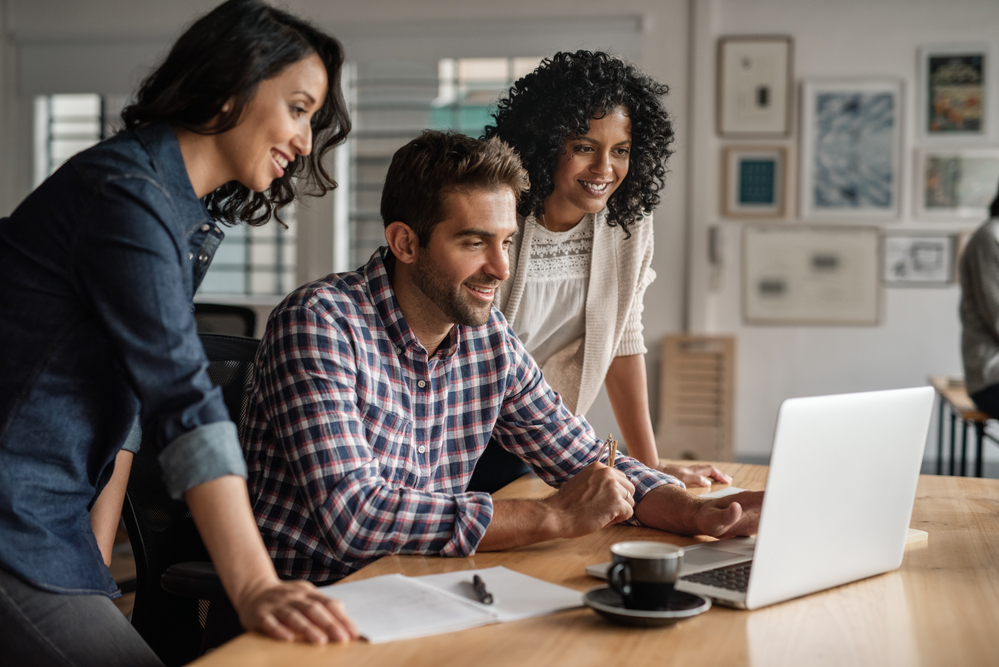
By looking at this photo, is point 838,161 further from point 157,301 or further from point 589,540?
point 157,301

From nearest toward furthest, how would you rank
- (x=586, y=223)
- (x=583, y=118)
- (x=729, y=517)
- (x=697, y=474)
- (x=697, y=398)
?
(x=729, y=517) < (x=697, y=474) < (x=583, y=118) < (x=586, y=223) < (x=697, y=398)

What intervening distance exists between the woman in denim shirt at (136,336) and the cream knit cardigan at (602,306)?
0.88 meters

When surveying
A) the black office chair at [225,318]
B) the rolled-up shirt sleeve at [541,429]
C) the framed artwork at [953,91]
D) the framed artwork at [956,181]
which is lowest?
the rolled-up shirt sleeve at [541,429]

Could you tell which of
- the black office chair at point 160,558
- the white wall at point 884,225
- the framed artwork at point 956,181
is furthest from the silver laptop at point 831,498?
the framed artwork at point 956,181

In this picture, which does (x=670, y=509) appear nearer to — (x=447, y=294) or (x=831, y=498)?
(x=831, y=498)

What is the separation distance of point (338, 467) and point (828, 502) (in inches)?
23.0

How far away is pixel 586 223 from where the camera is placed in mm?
1882

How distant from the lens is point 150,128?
1.00 m

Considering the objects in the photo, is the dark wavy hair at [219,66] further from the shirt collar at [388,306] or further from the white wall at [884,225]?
the white wall at [884,225]

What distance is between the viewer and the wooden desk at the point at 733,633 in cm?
80

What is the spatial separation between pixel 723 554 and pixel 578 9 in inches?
A: 169

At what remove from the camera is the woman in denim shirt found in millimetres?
876

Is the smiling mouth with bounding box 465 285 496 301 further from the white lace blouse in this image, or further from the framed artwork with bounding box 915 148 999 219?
the framed artwork with bounding box 915 148 999 219

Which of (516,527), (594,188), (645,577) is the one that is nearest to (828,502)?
(645,577)
